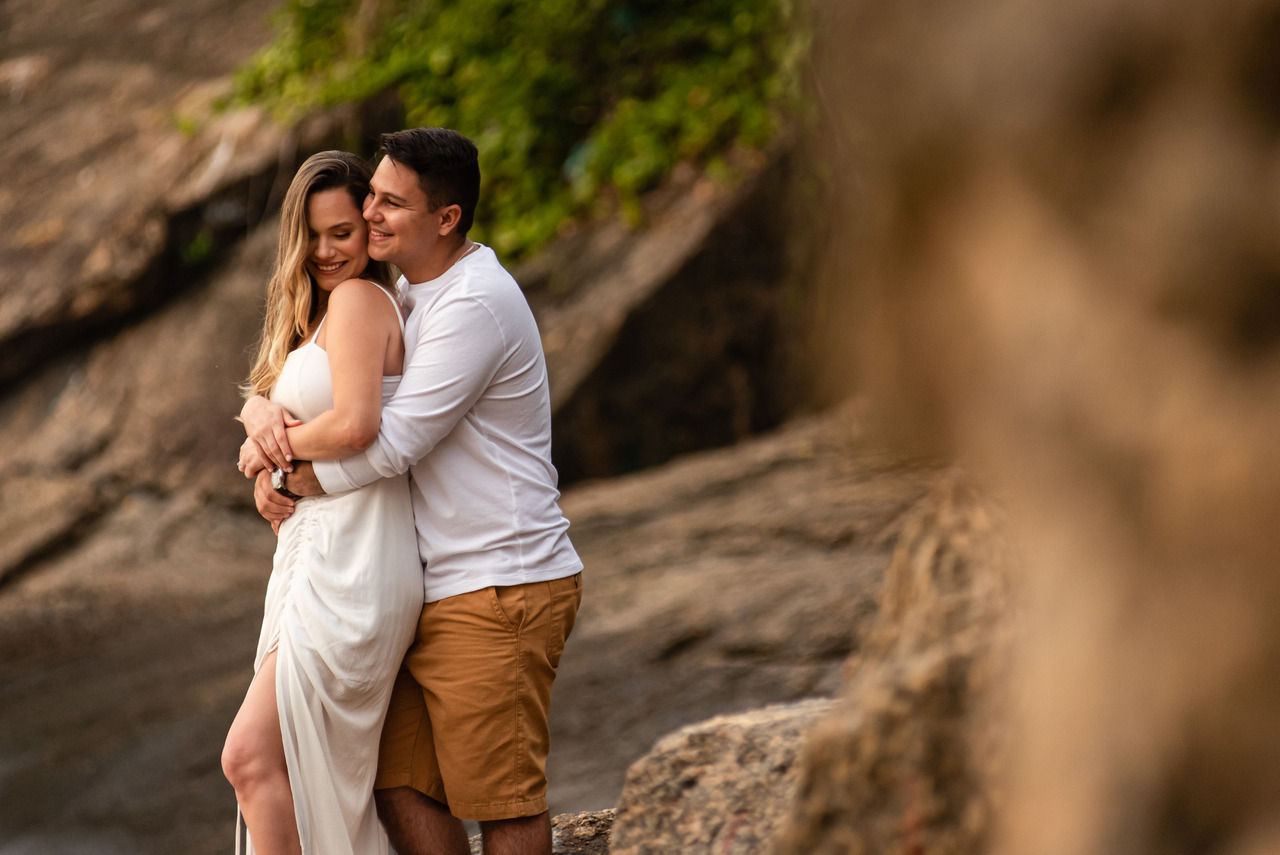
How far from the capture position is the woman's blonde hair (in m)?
2.66

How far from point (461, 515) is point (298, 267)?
2.23ft

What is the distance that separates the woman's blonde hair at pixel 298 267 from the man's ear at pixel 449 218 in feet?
0.62

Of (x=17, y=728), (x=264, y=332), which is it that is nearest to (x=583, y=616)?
(x=17, y=728)

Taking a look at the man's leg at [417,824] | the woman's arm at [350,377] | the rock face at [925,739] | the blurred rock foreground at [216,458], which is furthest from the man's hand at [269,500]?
the rock face at [925,739]

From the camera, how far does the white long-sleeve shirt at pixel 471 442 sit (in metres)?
2.48

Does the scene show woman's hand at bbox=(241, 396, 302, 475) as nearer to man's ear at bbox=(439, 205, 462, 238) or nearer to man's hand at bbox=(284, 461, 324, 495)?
man's hand at bbox=(284, 461, 324, 495)

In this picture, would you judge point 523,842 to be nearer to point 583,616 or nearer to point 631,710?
point 631,710

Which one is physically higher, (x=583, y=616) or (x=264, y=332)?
(x=264, y=332)

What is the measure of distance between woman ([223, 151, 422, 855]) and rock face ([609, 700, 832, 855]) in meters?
0.59

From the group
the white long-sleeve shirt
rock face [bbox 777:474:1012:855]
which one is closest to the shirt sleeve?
the white long-sleeve shirt

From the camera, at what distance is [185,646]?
7031 millimetres

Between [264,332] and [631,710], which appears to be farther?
[631,710]

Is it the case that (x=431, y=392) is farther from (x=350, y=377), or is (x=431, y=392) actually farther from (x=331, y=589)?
(x=331, y=589)

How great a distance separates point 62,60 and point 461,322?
12.6 meters
